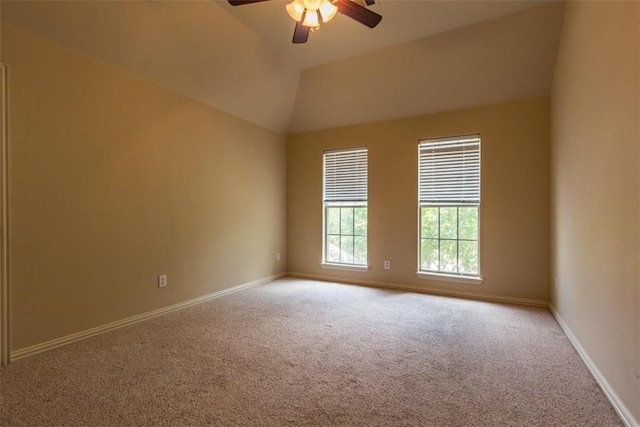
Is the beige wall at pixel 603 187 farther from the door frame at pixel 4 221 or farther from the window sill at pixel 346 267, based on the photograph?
the door frame at pixel 4 221

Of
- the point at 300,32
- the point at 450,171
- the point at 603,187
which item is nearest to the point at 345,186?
the point at 450,171

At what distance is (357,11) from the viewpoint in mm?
2178

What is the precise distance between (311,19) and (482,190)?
291cm

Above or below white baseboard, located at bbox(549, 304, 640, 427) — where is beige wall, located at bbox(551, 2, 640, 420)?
above

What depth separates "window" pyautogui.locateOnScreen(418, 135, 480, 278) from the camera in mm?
3982

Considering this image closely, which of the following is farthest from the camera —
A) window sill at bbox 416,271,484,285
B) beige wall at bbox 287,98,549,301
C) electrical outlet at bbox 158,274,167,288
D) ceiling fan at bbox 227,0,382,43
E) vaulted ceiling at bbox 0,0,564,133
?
window sill at bbox 416,271,484,285

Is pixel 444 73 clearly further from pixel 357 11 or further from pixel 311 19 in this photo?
pixel 311 19

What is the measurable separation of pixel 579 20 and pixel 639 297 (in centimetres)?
226

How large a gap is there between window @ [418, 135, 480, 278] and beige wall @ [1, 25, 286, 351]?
8.53 ft

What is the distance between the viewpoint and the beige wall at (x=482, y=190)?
3.62 m

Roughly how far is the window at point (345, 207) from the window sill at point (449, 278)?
87cm

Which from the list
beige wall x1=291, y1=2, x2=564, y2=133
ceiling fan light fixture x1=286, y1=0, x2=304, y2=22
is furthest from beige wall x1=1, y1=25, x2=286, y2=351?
ceiling fan light fixture x1=286, y1=0, x2=304, y2=22

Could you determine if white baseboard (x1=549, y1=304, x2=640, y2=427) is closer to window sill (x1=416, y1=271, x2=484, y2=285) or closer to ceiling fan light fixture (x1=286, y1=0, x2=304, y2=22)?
window sill (x1=416, y1=271, x2=484, y2=285)

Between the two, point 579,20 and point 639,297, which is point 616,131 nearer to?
point 639,297
